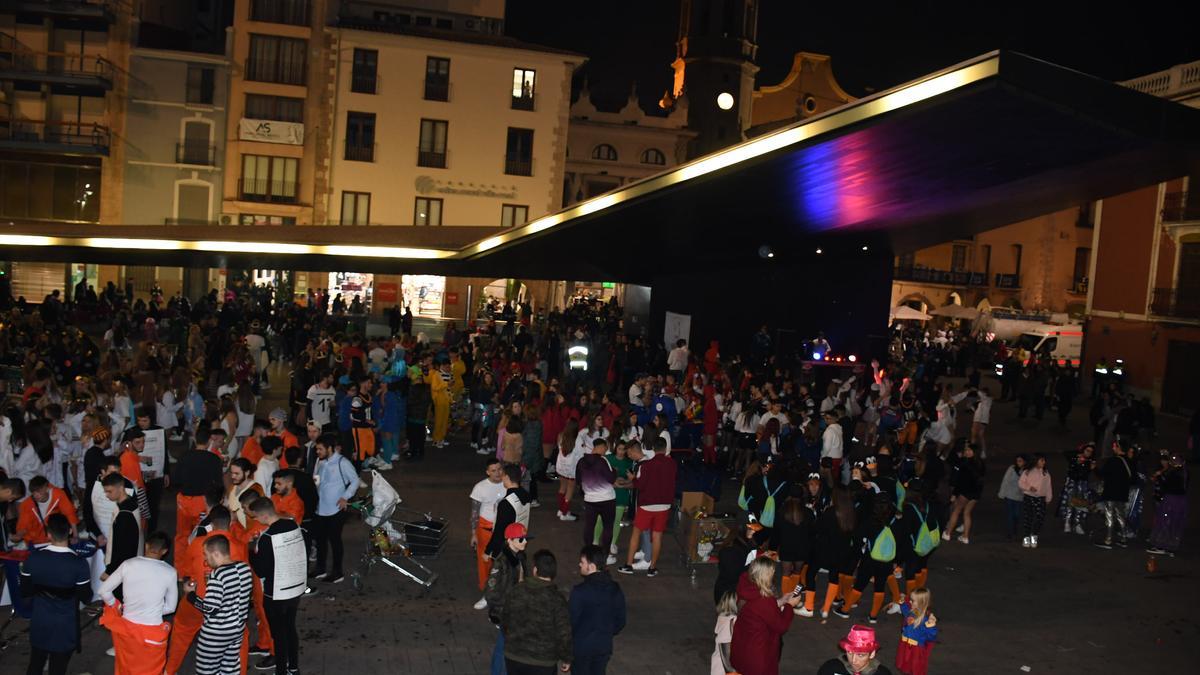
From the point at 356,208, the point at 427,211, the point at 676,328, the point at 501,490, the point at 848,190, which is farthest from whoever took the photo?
the point at 427,211

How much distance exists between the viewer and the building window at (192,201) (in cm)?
4238

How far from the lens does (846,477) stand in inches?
622

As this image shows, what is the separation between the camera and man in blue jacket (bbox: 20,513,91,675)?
7.12 m

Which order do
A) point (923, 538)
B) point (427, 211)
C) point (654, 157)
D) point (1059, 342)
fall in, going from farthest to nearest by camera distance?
point (654, 157), point (427, 211), point (1059, 342), point (923, 538)

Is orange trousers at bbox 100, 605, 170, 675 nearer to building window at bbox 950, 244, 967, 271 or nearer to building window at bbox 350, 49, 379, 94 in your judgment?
building window at bbox 350, 49, 379, 94

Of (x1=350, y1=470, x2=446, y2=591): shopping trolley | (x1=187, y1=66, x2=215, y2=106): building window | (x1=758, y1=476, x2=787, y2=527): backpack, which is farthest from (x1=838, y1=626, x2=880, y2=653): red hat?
(x1=187, y1=66, x2=215, y2=106): building window

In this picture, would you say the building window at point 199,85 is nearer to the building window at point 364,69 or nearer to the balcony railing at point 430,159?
the building window at point 364,69

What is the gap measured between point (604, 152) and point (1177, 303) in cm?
3144

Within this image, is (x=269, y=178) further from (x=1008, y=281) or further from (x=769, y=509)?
(x=1008, y=281)

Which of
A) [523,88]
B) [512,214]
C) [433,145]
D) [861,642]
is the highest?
[523,88]

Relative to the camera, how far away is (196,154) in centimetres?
4225

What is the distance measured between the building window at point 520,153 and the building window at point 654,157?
39.9 ft

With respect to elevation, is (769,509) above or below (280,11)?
below

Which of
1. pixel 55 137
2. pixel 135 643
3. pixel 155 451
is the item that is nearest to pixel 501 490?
pixel 135 643
